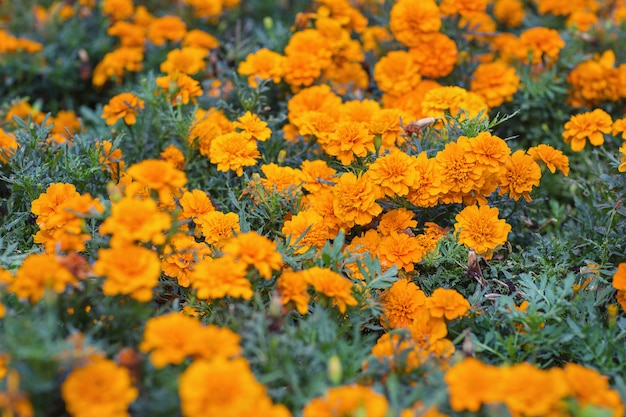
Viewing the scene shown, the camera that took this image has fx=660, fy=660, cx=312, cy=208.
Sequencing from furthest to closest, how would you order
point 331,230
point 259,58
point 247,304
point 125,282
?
1. point 259,58
2. point 331,230
3. point 247,304
4. point 125,282

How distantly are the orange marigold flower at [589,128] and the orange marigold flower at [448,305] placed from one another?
3.75 feet

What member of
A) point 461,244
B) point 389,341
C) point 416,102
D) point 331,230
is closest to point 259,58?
point 416,102

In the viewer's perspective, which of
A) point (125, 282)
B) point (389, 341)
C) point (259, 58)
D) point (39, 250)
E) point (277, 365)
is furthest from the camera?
point (259, 58)

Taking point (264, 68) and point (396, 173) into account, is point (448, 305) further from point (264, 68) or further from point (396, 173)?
point (264, 68)

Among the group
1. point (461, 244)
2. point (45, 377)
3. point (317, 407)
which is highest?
point (45, 377)

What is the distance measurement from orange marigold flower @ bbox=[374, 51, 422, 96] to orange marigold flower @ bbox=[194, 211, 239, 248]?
1.15m

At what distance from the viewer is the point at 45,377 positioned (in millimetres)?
1525

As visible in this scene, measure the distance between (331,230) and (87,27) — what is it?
96.9 inches

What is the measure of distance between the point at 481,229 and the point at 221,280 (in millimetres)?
975

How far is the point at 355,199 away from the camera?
2.28 metres

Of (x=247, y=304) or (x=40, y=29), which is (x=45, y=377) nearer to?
(x=247, y=304)

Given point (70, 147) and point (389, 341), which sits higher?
point (70, 147)

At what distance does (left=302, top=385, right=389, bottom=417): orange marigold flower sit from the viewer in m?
1.50

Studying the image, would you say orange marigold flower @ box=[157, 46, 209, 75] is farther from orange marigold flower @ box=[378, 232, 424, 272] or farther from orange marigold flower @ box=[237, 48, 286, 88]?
orange marigold flower @ box=[378, 232, 424, 272]
